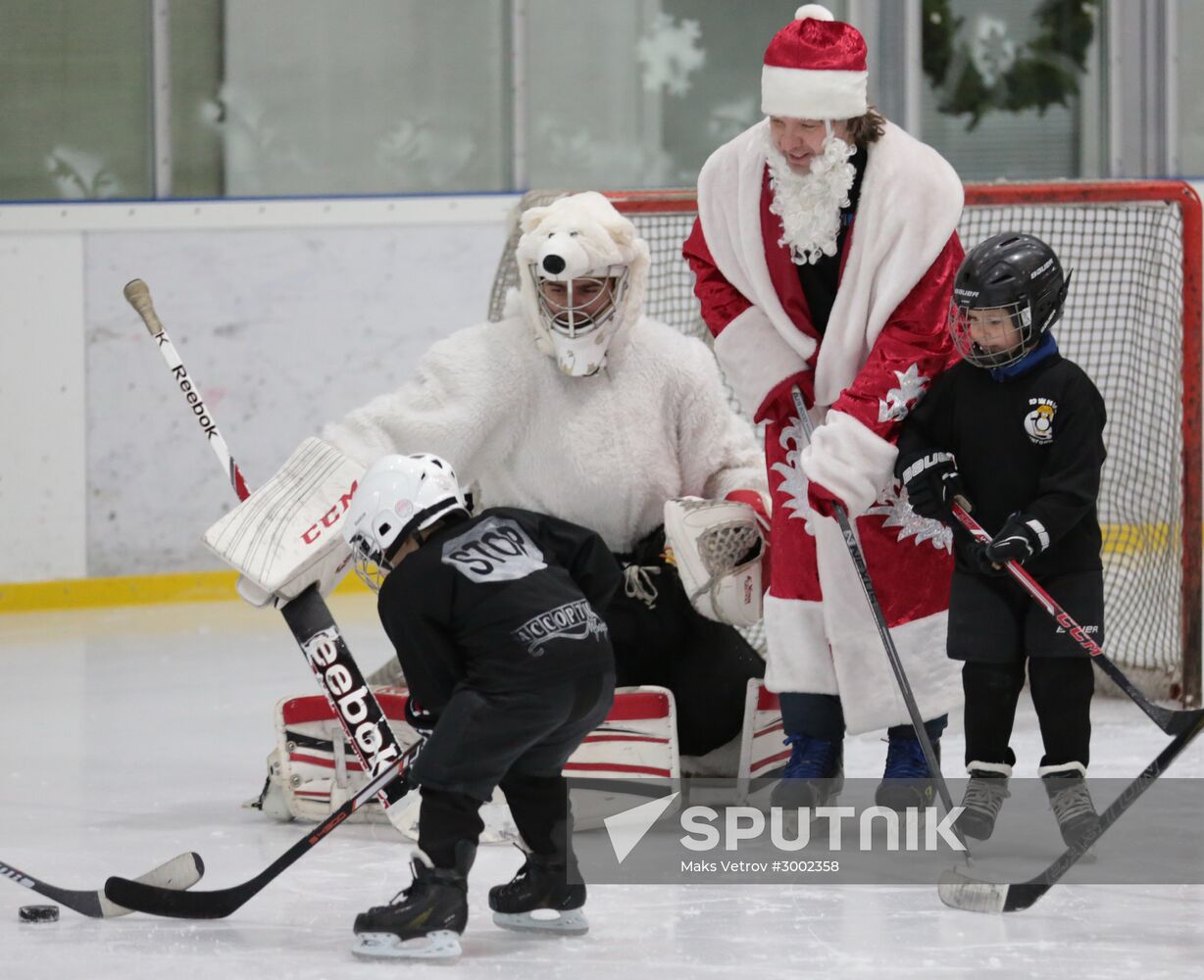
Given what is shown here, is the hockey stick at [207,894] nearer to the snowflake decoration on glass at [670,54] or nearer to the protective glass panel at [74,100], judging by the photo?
the protective glass panel at [74,100]

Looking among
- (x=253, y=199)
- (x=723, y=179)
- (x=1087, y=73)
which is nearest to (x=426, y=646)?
(x=723, y=179)

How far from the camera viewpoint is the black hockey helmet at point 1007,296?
2.71 meters

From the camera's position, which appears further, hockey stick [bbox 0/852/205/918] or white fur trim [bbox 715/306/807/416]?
white fur trim [bbox 715/306/807/416]

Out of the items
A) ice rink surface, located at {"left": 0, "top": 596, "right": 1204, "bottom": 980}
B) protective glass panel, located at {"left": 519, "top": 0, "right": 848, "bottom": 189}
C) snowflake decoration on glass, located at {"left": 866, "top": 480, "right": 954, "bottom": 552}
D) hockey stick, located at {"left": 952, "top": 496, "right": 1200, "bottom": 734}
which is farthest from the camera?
protective glass panel, located at {"left": 519, "top": 0, "right": 848, "bottom": 189}

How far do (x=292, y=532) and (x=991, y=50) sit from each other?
4495mm

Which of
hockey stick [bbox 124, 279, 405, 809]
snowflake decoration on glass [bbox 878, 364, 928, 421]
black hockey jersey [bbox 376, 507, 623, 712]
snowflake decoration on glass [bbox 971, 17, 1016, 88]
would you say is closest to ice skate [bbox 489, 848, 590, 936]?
black hockey jersey [bbox 376, 507, 623, 712]

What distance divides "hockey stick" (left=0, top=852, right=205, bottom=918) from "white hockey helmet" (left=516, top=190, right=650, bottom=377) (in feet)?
3.30

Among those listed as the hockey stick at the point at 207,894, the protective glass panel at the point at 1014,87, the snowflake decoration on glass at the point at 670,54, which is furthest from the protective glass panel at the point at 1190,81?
the hockey stick at the point at 207,894

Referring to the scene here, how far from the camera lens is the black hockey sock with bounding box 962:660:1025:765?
110 inches

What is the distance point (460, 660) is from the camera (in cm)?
248

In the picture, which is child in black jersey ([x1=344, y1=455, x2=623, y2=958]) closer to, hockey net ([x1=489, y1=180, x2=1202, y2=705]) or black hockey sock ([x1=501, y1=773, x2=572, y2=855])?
black hockey sock ([x1=501, y1=773, x2=572, y2=855])

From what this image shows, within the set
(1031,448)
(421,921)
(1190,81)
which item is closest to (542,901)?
(421,921)

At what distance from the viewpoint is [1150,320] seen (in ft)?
16.5

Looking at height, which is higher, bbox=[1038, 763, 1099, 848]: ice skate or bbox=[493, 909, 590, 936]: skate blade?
bbox=[1038, 763, 1099, 848]: ice skate
